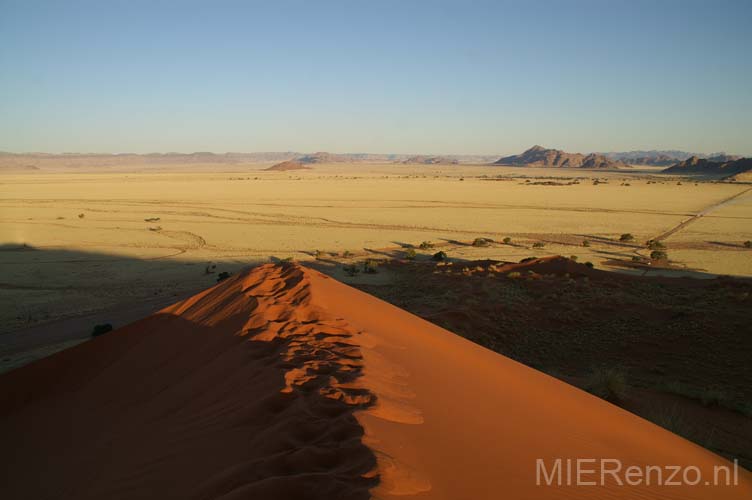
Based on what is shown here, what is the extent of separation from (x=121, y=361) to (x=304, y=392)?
12.9 ft

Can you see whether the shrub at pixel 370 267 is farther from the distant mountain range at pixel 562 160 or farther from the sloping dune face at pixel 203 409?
the distant mountain range at pixel 562 160

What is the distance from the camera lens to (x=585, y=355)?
9133 mm

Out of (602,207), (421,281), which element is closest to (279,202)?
(602,207)

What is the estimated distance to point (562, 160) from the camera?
161375mm

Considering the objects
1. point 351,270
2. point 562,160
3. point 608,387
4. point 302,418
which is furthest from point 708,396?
point 562,160

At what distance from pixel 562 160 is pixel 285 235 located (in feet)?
505

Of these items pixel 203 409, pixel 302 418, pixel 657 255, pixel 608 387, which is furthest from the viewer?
pixel 657 255

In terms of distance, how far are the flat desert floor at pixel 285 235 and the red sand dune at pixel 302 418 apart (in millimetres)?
7977

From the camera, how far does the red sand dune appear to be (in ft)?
9.21

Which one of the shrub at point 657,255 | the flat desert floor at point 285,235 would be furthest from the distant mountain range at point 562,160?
the shrub at point 657,255

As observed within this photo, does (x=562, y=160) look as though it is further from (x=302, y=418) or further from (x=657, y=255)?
(x=302, y=418)

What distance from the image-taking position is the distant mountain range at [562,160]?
148000mm

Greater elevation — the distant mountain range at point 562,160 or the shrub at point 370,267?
the distant mountain range at point 562,160

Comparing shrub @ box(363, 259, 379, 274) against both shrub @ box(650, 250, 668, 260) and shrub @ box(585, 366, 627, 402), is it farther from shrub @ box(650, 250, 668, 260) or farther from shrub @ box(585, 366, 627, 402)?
shrub @ box(650, 250, 668, 260)
